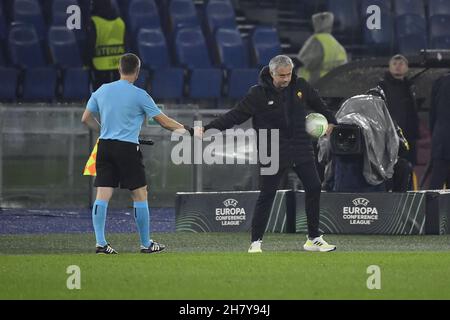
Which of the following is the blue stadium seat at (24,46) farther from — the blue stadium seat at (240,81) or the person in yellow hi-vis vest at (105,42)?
the blue stadium seat at (240,81)

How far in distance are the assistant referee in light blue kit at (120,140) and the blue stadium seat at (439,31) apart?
16515 millimetres

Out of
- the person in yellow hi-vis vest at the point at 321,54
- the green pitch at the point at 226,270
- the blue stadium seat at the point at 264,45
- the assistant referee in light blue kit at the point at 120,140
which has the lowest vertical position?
the green pitch at the point at 226,270

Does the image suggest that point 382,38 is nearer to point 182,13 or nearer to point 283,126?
point 182,13

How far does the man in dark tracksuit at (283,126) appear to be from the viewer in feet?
45.3

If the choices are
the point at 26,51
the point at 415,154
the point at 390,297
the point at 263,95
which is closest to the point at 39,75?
the point at 26,51

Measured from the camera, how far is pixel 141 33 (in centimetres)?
2652

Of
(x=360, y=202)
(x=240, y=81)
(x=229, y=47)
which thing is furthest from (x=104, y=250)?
(x=229, y=47)

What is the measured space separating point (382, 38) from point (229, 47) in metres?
3.32

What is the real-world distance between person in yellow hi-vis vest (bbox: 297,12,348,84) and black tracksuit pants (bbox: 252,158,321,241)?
35.2ft

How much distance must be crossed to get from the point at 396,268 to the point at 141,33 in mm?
15169

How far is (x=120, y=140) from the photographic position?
1338 cm

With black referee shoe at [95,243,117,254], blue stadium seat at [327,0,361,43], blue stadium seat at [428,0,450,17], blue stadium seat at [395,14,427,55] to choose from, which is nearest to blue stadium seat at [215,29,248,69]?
blue stadium seat at [327,0,361,43]

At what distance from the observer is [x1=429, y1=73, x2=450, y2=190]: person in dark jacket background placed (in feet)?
59.0

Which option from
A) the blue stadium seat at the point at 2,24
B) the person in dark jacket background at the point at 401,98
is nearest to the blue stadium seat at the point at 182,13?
the blue stadium seat at the point at 2,24
